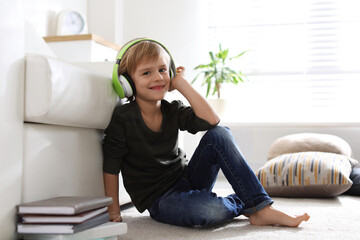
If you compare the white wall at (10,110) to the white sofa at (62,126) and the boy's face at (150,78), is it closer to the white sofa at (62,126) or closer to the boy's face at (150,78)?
the white sofa at (62,126)

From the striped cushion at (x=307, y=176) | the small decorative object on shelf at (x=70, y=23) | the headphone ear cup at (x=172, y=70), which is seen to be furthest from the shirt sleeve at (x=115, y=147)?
the small decorative object on shelf at (x=70, y=23)

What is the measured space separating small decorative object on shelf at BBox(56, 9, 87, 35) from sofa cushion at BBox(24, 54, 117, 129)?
6.57ft

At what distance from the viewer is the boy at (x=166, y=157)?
60.3 inches

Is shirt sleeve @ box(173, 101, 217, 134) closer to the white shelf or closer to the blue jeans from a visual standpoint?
the blue jeans

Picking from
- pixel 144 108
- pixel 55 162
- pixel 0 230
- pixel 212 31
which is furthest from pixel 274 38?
pixel 0 230

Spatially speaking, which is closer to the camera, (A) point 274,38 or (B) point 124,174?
(B) point 124,174

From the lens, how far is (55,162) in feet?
4.43

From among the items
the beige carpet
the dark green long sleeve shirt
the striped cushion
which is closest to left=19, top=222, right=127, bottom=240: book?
the beige carpet

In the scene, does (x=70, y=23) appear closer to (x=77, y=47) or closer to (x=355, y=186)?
(x=77, y=47)

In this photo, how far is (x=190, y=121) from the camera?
1656 millimetres

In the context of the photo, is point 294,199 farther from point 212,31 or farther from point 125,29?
point 125,29

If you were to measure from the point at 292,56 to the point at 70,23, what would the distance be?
177 cm

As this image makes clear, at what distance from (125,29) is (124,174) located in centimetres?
259

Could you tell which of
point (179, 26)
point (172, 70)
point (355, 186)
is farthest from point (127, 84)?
point (179, 26)
